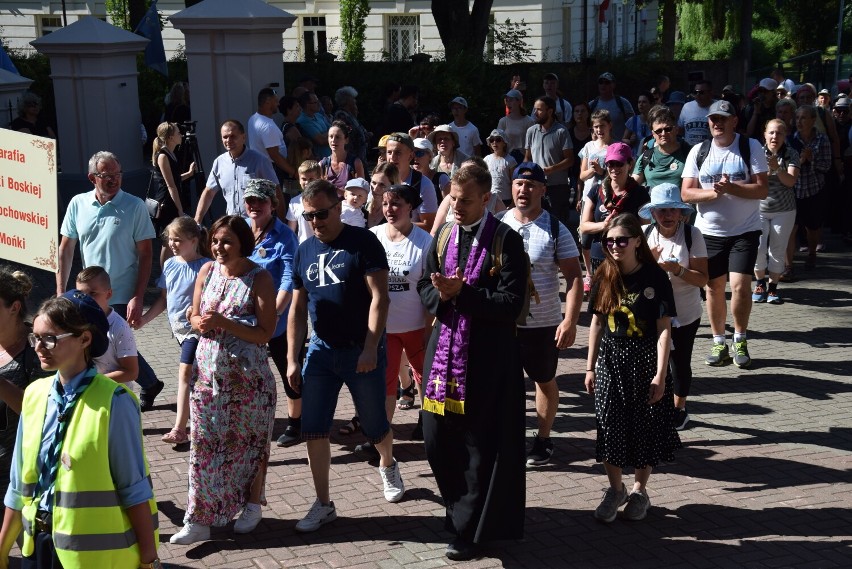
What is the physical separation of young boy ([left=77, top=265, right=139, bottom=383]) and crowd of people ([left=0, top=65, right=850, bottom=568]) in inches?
0.5

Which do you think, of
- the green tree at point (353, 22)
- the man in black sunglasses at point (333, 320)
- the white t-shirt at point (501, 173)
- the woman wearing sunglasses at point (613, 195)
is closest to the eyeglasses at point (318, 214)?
the man in black sunglasses at point (333, 320)

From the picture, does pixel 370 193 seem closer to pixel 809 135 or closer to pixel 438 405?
pixel 438 405

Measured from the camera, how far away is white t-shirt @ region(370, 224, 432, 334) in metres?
7.25

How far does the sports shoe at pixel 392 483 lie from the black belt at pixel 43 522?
2757 mm

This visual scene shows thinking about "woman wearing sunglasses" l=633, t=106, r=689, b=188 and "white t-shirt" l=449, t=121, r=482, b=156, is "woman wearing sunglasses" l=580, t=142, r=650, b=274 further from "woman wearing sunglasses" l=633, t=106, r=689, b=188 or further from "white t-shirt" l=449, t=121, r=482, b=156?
"white t-shirt" l=449, t=121, r=482, b=156

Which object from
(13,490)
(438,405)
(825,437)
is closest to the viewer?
(13,490)

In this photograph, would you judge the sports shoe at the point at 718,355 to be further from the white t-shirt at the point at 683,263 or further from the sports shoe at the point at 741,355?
the white t-shirt at the point at 683,263

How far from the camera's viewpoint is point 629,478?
22.7ft

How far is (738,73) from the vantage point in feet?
80.1

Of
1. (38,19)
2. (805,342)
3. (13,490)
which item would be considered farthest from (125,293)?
(38,19)

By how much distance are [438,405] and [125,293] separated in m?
3.07

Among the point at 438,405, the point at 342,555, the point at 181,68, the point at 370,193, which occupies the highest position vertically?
the point at 181,68

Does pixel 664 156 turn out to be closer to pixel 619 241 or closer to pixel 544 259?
pixel 544 259

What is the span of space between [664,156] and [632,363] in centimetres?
407
